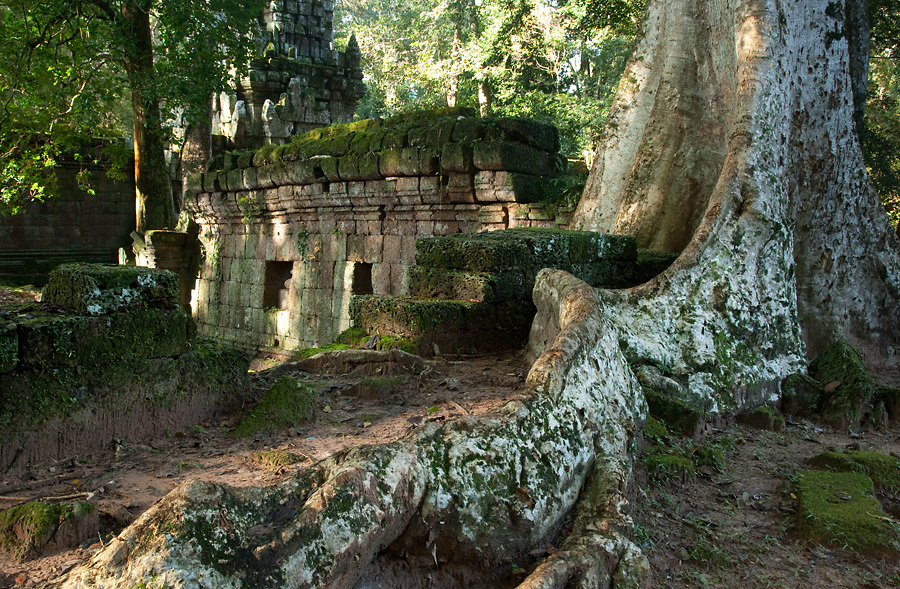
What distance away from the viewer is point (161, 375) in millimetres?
3514

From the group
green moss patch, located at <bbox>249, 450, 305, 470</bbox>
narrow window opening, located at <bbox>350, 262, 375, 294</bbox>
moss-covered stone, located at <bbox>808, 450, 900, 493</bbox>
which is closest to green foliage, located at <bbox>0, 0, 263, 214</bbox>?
narrow window opening, located at <bbox>350, 262, 375, 294</bbox>

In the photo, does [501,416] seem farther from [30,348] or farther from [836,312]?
[836,312]

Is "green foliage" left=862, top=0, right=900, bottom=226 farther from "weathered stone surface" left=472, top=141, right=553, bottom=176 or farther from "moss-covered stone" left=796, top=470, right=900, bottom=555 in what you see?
"moss-covered stone" left=796, top=470, right=900, bottom=555

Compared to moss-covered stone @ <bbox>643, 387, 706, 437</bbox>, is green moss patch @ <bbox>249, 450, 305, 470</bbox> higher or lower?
lower

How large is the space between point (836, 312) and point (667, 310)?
2434 mm

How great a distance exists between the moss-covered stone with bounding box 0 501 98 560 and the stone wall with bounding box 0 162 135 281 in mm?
14162

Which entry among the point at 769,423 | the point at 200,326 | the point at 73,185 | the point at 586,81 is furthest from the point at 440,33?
the point at 769,423

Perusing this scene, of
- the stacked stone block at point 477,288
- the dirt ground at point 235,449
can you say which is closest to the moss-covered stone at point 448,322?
the stacked stone block at point 477,288

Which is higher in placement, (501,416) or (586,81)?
(586,81)

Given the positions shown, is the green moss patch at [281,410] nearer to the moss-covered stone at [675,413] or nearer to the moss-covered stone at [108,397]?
the moss-covered stone at [108,397]

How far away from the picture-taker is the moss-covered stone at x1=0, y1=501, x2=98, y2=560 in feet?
7.11

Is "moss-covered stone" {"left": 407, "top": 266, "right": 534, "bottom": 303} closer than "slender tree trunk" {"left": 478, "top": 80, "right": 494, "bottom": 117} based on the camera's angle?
Yes

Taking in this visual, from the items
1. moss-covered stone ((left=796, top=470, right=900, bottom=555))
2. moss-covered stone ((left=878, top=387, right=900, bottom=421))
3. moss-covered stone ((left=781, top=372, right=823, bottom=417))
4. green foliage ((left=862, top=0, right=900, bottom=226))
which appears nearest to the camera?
moss-covered stone ((left=796, top=470, right=900, bottom=555))

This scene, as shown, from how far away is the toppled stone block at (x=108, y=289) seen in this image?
3.25m
